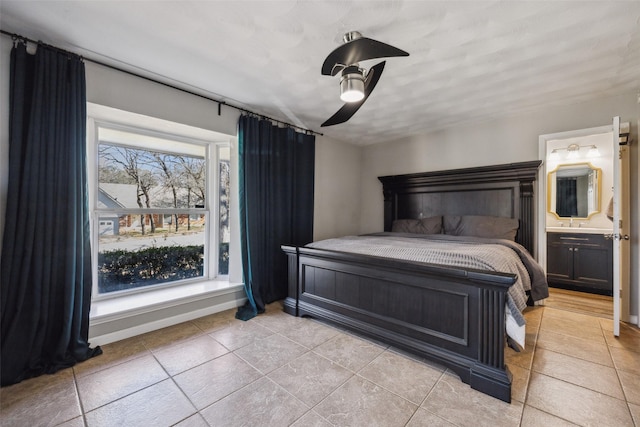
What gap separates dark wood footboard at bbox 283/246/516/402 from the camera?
1.65 meters

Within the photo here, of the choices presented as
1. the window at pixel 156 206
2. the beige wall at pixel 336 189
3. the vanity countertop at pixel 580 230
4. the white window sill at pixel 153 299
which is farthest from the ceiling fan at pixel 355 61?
the vanity countertop at pixel 580 230

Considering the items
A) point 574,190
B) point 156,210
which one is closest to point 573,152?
Answer: point 574,190

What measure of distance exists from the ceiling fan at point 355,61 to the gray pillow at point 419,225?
2.48 m

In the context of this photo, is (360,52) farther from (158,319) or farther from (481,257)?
(158,319)

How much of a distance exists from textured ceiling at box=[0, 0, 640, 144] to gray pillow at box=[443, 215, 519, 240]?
140 centimetres

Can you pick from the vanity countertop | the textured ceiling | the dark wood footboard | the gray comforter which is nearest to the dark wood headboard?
the gray comforter

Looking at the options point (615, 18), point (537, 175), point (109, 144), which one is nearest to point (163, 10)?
point (109, 144)

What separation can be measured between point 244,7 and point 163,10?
50 centimetres

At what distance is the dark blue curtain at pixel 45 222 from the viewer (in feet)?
5.73

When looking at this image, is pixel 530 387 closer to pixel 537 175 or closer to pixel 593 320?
pixel 593 320

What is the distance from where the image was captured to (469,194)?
3670mm

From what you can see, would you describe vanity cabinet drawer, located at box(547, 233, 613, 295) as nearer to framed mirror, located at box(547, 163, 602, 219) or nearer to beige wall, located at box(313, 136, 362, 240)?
framed mirror, located at box(547, 163, 602, 219)

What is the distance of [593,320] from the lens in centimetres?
268

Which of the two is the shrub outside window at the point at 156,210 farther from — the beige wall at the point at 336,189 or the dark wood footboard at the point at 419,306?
the beige wall at the point at 336,189
